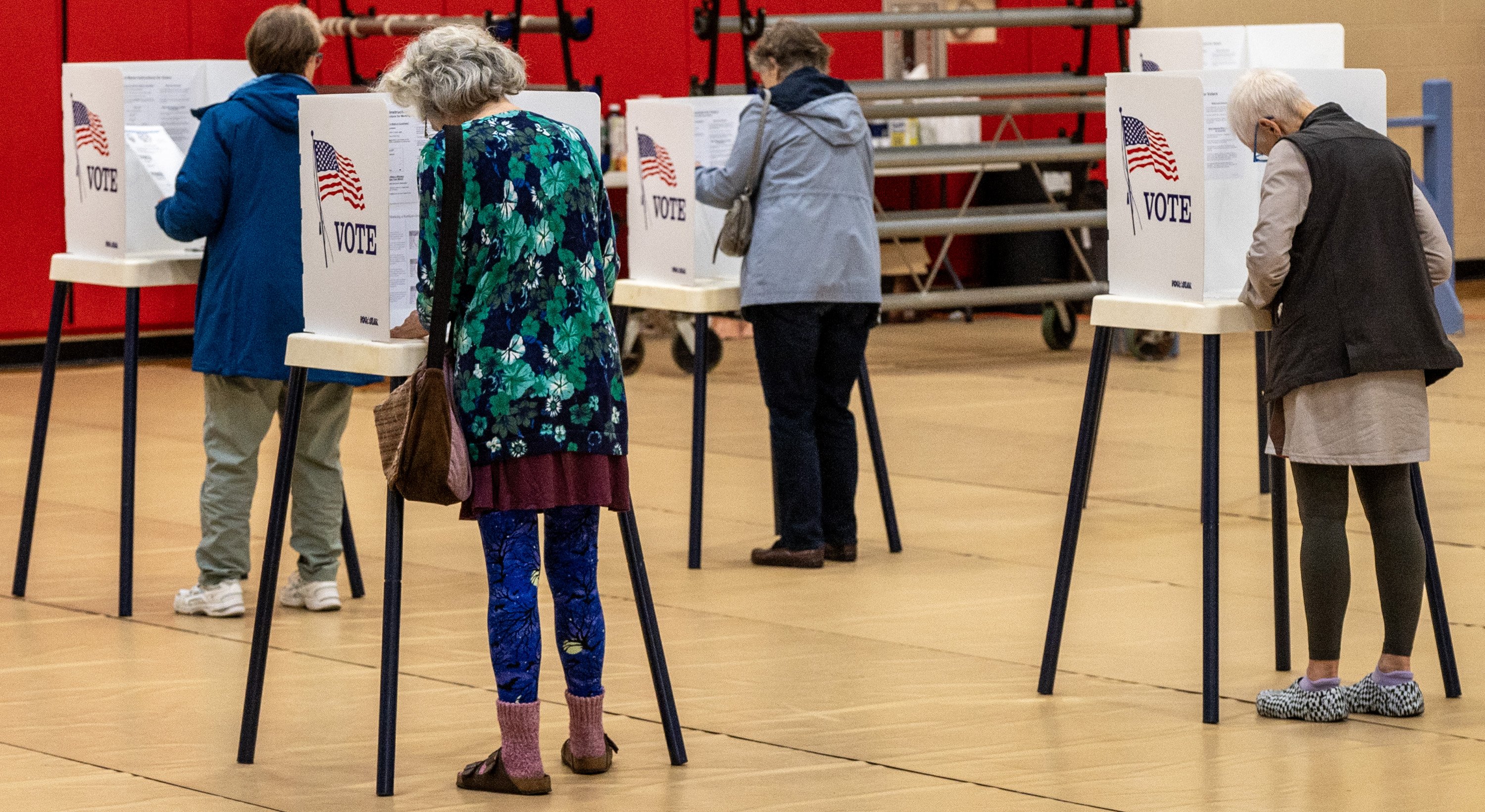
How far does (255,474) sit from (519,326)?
224 cm

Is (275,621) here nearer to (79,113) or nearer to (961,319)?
(79,113)

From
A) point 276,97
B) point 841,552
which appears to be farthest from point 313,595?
point 841,552

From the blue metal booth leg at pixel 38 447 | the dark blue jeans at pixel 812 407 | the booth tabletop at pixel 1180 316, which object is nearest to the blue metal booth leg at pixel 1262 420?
the dark blue jeans at pixel 812 407

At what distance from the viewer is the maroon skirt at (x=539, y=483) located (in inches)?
159

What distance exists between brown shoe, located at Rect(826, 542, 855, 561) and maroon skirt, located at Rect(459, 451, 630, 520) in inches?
106

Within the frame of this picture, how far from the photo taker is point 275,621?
5.89 m

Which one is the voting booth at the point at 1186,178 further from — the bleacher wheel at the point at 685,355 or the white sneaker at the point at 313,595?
the bleacher wheel at the point at 685,355

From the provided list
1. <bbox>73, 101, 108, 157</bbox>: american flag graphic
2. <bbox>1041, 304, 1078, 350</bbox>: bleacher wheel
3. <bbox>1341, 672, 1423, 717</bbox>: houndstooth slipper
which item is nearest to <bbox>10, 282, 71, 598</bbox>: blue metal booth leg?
<bbox>73, 101, 108, 157</bbox>: american flag graphic

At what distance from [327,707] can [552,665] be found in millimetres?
645

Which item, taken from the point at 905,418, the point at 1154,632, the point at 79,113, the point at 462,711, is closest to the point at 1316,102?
the point at 1154,632

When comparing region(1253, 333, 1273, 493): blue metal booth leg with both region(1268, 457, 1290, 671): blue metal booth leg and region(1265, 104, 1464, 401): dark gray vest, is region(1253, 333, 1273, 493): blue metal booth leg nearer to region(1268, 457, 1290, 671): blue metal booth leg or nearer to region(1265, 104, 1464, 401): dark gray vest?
region(1268, 457, 1290, 671): blue metal booth leg

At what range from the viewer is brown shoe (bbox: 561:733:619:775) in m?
4.35

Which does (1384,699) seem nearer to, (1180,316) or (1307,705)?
(1307,705)

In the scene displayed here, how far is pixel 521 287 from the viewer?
3.98 meters
